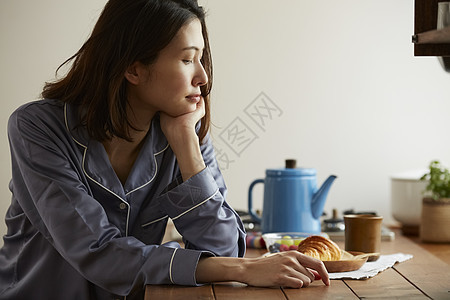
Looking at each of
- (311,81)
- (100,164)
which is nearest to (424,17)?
(100,164)

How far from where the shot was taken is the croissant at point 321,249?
1.46m

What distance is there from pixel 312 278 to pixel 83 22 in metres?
1.73

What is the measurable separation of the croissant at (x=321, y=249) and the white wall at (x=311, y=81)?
120cm

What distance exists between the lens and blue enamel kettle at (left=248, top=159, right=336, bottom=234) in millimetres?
1960

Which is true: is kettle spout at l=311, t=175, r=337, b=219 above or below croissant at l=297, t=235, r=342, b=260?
above

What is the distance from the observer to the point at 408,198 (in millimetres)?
2350

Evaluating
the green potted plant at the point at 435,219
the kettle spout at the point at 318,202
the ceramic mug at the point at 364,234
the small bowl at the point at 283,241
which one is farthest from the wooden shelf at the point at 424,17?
the green potted plant at the point at 435,219

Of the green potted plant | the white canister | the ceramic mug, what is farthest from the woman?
the white canister

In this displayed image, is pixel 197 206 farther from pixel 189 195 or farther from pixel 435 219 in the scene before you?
pixel 435 219

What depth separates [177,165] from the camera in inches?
63.5

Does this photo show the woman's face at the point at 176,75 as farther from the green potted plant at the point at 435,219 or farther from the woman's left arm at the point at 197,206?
the green potted plant at the point at 435,219

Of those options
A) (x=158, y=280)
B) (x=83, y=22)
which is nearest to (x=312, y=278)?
(x=158, y=280)

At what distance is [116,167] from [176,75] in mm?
283

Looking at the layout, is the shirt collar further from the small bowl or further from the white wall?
the white wall
